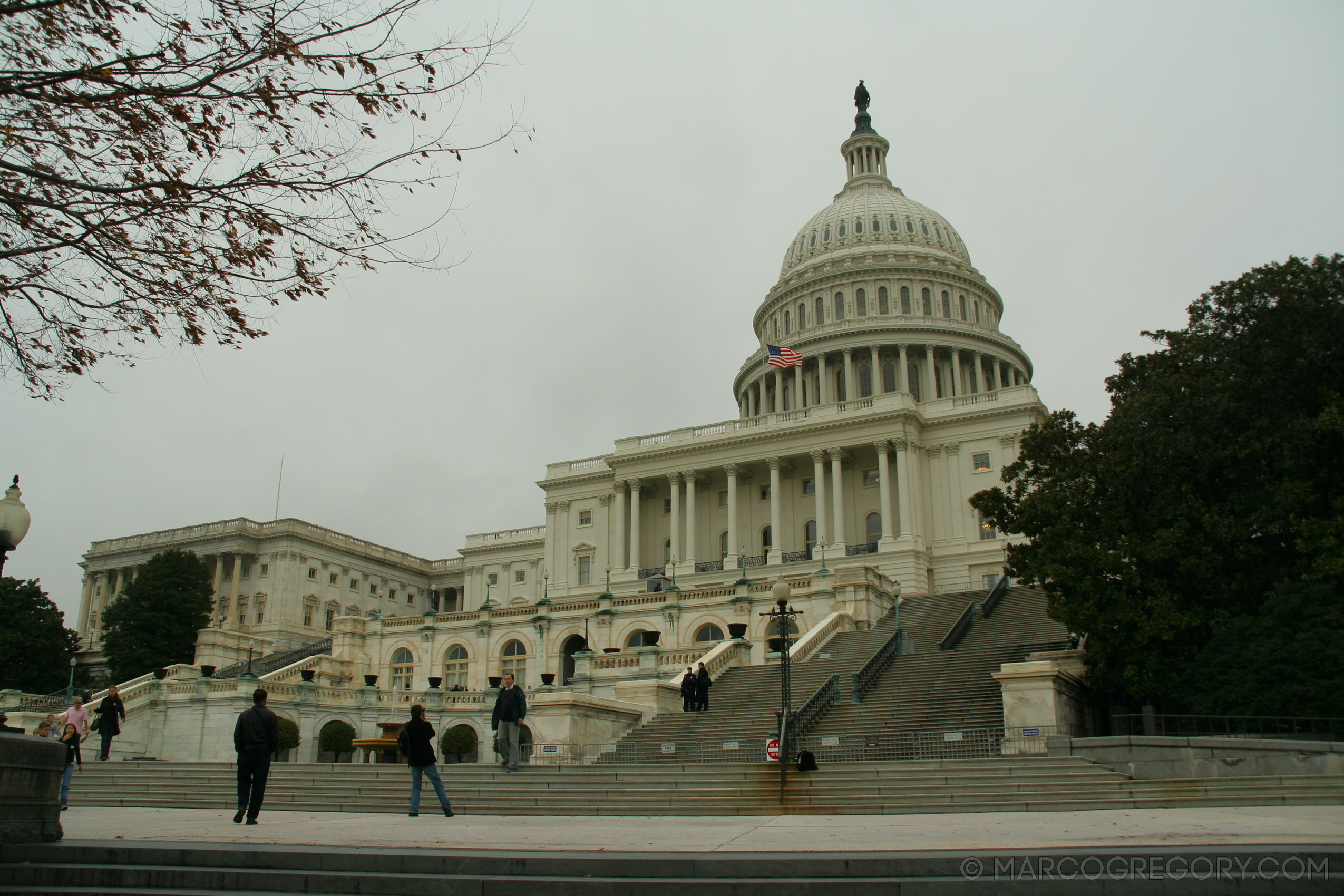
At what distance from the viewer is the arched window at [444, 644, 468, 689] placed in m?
51.7

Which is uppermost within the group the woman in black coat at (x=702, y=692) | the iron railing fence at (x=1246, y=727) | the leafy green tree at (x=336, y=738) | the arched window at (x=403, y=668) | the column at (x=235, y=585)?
the column at (x=235, y=585)

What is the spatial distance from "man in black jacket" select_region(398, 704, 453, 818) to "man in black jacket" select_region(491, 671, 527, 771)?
401 cm

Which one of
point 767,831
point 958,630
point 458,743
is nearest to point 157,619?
point 458,743

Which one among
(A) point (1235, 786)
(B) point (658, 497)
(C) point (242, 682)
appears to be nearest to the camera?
(A) point (1235, 786)

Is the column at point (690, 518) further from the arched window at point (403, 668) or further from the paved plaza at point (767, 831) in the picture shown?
the paved plaza at point (767, 831)

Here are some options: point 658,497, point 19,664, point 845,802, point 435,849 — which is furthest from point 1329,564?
point 19,664

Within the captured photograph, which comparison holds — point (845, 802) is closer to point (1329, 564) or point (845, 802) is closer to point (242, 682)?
point (1329, 564)

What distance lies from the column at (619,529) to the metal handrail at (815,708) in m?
46.7

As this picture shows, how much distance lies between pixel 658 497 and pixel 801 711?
178 feet

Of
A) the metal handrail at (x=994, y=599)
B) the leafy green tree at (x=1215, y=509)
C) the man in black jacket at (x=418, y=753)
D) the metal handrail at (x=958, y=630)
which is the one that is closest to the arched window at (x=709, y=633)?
the metal handrail at (x=958, y=630)

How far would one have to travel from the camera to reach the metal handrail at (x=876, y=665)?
90.6 ft

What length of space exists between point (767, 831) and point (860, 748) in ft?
36.3

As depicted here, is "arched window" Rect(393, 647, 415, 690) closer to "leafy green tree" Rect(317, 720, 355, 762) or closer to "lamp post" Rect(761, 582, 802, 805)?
"leafy green tree" Rect(317, 720, 355, 762)

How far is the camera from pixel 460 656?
2055 inches
